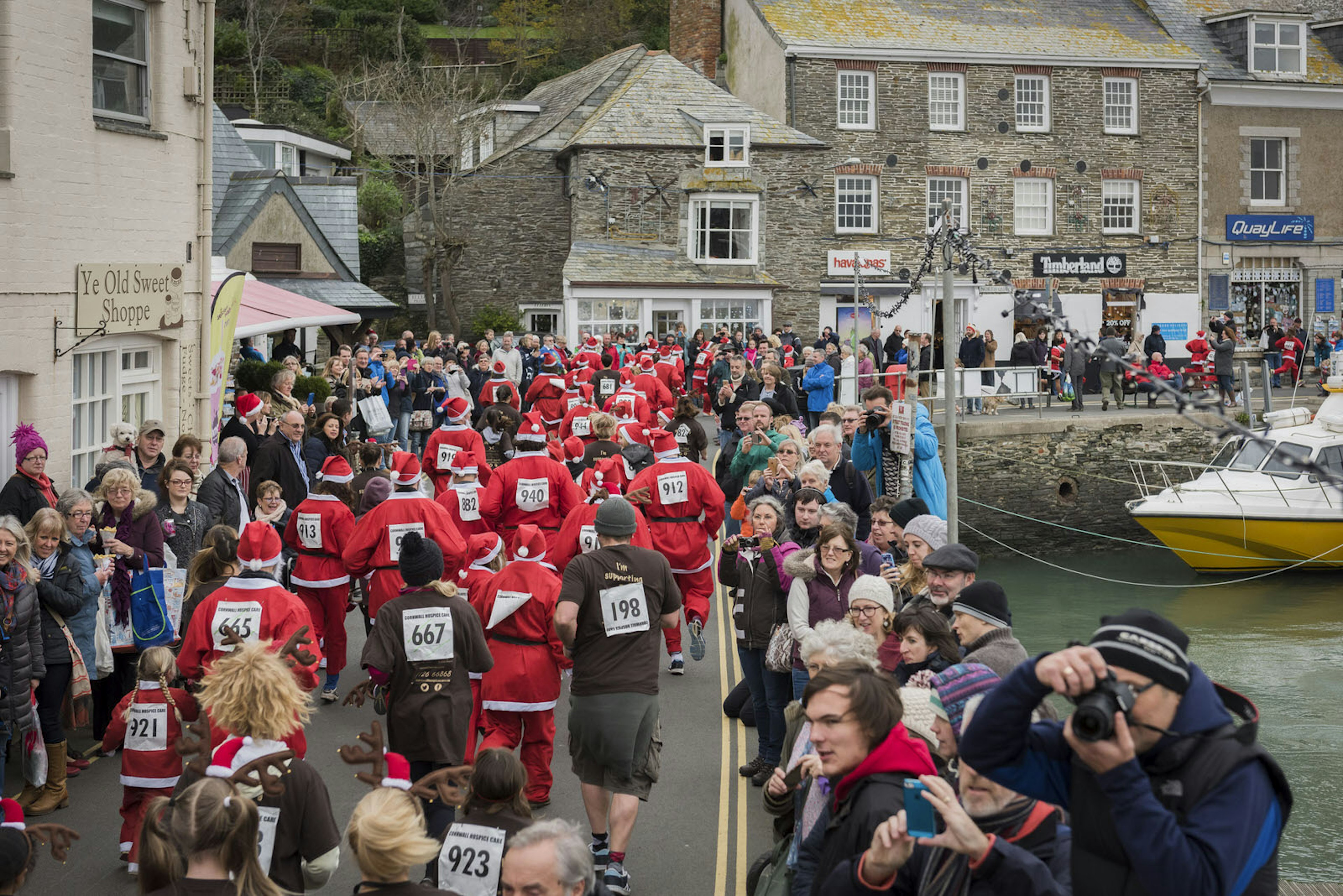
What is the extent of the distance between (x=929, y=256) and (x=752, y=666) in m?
10.3

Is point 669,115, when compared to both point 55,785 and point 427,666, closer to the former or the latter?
point 55,785

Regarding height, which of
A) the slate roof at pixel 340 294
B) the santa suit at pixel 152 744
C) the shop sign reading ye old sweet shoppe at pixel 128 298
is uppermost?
the slate roof at pixel 340 294

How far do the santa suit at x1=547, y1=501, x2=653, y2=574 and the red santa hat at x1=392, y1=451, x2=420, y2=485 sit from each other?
113 cm

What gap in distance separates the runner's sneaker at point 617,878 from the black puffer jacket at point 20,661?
370cm

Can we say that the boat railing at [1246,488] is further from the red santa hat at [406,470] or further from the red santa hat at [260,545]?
the red santa hat at [260,545]

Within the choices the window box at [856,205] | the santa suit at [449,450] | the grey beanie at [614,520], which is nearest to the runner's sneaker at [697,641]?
the santa suit at [449,450]

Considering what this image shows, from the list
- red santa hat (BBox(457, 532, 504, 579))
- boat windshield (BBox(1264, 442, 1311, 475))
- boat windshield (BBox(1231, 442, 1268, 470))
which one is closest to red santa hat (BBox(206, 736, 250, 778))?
red santa hat (BBox(457, 532, 504, 579))

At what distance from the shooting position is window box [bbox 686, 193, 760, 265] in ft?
130

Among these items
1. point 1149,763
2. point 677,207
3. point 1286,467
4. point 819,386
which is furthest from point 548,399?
point 677,207

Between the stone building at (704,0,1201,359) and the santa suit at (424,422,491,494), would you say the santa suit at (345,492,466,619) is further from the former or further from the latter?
the stone building at (704,0,1201,359)

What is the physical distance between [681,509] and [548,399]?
925cm

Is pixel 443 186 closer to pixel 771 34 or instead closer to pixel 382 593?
pixel 771 34

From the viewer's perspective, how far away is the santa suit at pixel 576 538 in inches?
388

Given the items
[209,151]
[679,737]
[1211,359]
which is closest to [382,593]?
[679,737]
